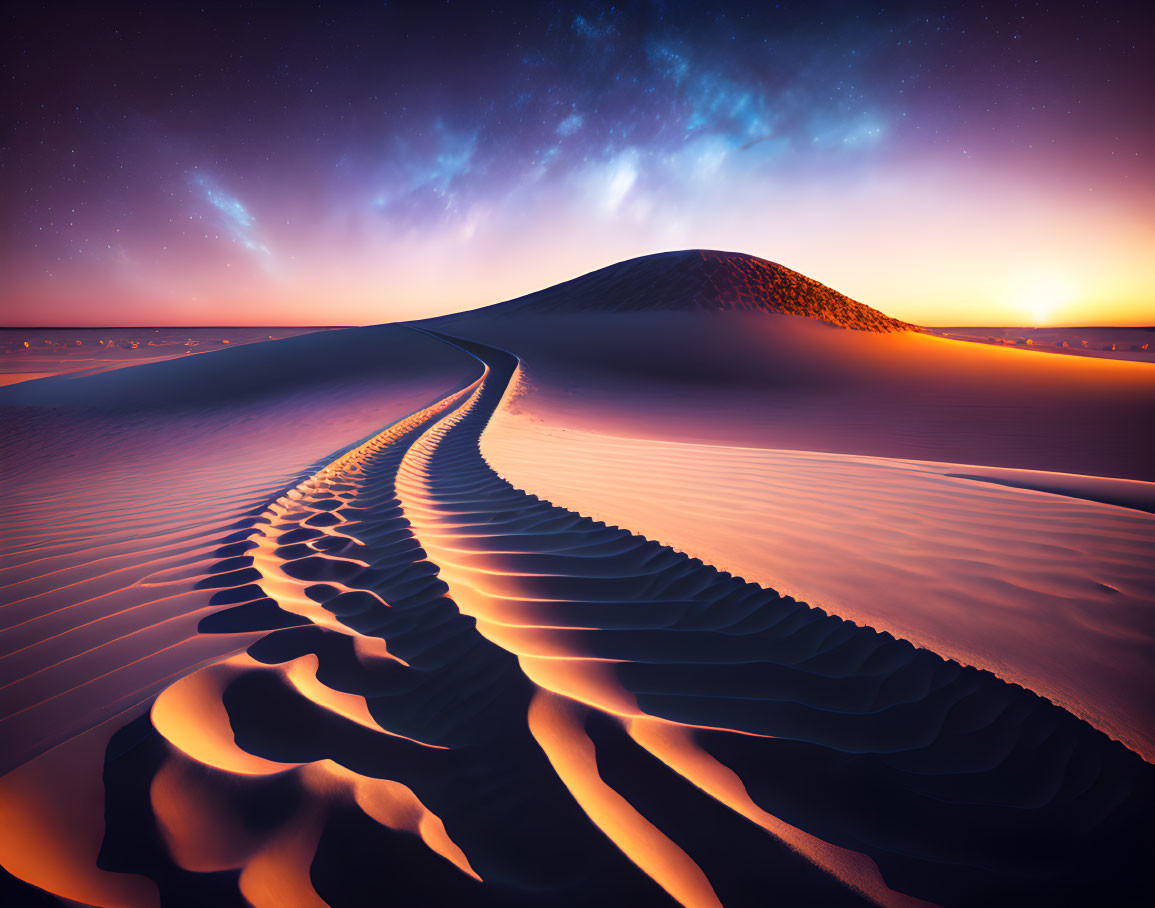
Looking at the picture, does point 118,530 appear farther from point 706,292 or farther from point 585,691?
point 706,292

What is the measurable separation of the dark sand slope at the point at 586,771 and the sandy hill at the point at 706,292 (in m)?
36.9

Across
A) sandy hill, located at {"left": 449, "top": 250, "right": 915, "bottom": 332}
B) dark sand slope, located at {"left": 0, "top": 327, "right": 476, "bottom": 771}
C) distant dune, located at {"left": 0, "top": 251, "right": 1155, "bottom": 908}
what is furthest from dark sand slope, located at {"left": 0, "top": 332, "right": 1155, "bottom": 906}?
sandy hill, located at {"left": 449, "top": 250, "right": 915, "bottom": 332}

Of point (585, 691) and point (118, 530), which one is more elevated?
point (585, 691)

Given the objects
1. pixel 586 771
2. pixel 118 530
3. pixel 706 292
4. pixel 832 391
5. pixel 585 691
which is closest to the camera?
pixel 586 771

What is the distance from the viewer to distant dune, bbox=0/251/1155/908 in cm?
104

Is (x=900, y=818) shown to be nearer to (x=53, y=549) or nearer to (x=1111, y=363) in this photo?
(x=53, y=549)

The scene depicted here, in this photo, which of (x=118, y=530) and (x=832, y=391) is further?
(x=832, y=391)

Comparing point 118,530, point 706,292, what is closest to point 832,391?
point 118,530

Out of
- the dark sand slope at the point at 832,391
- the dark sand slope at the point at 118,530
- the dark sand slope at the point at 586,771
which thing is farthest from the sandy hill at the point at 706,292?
the dark sand slope at the point at 586,771

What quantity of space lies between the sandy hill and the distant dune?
117 feet

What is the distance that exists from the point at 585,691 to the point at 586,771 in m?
0.28

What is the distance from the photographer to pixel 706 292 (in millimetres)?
44656

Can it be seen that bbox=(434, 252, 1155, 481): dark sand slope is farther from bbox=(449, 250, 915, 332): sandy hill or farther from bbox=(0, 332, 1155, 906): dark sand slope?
bbox=(0, 332, 1155, 906): dark sand slope

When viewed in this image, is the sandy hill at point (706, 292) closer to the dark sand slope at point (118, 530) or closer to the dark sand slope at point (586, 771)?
the dark sand slope at point (118, 530)
